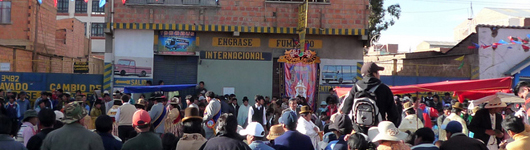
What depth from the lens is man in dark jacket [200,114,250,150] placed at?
5.50 meters

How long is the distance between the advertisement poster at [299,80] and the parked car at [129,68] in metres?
5.10

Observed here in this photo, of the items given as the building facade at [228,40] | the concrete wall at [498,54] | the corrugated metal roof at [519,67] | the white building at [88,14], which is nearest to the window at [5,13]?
the building facade at [228,40]

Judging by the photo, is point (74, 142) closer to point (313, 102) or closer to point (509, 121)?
point (509, 121)

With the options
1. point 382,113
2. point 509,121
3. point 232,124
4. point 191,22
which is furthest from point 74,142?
point 191,22

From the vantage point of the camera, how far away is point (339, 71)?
21.3m

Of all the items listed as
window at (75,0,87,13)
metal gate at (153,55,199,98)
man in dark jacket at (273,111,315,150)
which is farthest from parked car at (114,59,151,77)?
window at (75,0,87,13)

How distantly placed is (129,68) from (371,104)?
580 inches

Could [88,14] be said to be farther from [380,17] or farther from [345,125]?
[345,125]

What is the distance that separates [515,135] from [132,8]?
51.4 ft

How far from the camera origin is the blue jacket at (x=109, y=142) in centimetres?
661

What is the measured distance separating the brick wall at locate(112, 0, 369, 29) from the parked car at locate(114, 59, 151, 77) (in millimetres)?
1459

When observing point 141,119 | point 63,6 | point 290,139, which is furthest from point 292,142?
point 63,6

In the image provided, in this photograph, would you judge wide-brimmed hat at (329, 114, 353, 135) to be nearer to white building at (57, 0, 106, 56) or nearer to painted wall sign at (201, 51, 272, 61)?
painted wall sign at (201, 51, 272, 61)

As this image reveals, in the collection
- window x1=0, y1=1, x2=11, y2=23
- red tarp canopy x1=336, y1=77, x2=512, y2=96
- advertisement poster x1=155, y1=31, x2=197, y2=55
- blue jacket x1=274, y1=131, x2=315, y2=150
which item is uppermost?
window x1=0, y1=1, x2=11, y2=23
